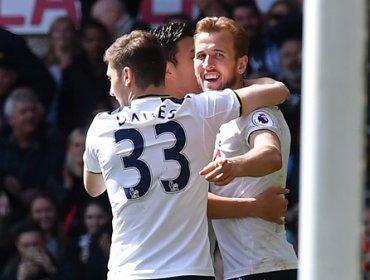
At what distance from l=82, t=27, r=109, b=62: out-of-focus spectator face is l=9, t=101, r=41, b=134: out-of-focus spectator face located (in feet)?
1.62

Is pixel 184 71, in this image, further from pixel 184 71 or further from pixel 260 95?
pixel 260 95

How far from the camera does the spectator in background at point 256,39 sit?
8.48 metres

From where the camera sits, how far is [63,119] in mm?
8867

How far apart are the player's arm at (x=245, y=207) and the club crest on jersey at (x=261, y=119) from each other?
0.28 metres

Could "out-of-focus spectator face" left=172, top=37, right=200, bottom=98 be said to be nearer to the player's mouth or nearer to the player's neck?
the player's mouth

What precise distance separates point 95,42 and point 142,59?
13.9 ft

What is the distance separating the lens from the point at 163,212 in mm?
4617

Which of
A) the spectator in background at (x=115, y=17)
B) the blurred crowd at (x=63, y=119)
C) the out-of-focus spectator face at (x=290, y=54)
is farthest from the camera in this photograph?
the spectator in background at (x=115, y=17)

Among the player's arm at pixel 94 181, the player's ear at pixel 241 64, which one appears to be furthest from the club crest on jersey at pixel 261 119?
the player's arm at pixel 94 181

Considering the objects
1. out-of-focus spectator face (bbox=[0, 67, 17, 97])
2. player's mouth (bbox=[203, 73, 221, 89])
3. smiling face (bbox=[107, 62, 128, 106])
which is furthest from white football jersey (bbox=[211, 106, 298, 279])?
out-of-focus spectator face (bbox=[0, 67, 17, 97])

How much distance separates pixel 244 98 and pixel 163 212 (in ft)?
1.61

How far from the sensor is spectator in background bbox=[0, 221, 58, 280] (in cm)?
870

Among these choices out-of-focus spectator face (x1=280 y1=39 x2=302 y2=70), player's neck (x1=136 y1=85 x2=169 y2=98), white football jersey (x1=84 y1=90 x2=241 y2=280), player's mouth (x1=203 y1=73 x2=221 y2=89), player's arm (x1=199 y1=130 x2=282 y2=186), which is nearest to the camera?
player's arm (x1=199 y1=130 x2=282 y2=186)

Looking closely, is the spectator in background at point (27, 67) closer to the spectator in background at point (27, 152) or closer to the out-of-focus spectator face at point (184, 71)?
the spectator in background at point (27, 152)
